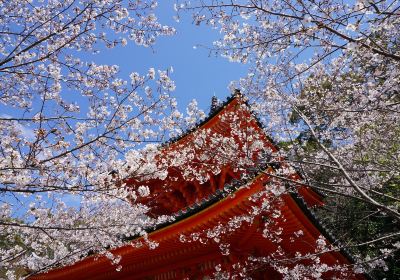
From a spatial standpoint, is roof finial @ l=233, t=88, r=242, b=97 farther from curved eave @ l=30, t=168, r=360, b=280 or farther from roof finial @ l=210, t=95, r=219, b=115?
curved eave @ l=30, t=168, r=360, b=280

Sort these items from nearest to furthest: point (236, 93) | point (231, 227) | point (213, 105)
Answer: point (231, 227)
point (236, 93)
point (213, 105)

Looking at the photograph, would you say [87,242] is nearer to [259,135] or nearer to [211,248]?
[211,248]

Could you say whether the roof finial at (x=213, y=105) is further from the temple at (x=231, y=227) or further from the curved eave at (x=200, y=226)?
the curved eave at (x=200, y=226)

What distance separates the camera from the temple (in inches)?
218

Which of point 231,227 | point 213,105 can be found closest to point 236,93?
point 213,105

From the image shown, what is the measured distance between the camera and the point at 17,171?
12.9 feet

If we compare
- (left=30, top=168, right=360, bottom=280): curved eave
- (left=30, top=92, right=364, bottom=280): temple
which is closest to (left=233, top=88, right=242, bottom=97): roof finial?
(left=30, top=92, right=364, bottom=280): temple

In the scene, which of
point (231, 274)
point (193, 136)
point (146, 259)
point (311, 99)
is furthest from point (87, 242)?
point (311, 99)

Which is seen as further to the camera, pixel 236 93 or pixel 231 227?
pixel 236 93

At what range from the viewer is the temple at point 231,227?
5.54 metres

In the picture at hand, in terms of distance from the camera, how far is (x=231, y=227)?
577 cm

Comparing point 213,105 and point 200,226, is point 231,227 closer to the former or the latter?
point 200,226

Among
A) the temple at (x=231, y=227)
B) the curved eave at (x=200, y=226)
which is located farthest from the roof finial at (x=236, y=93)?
the curved eave at (x=200, y=226)

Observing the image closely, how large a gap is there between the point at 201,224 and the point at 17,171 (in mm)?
2929
